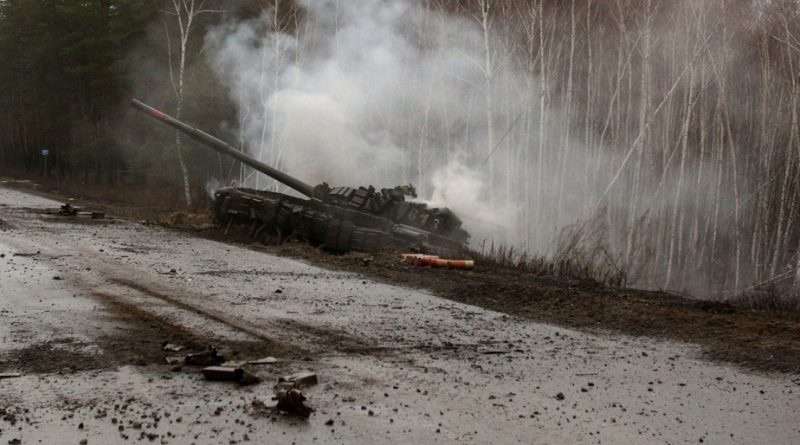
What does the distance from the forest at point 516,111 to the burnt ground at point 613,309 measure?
3.30 m

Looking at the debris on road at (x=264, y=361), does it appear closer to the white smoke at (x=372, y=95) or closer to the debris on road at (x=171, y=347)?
the debris on road at (x=171, y=347)

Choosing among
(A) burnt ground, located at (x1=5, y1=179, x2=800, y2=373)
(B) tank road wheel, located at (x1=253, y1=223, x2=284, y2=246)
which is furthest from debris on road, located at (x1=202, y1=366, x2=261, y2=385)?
(B) tank road wheel, located at (x1=253, y1=223, x2=284, y2=246)

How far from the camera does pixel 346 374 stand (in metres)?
6.59

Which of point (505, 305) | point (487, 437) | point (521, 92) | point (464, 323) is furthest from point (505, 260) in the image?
point (521, 92)

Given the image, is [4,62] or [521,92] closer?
[521,92]

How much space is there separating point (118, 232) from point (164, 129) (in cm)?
1574

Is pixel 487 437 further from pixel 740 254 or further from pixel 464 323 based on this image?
pixel 740 254

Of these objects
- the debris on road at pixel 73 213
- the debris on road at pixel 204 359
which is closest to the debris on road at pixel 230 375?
the debris on road at pixel 204 359

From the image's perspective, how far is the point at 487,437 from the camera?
520cm

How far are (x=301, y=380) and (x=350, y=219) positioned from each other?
11.0 meters

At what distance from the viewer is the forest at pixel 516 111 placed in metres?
20.9

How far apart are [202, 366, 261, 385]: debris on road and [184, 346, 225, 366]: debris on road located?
42cm

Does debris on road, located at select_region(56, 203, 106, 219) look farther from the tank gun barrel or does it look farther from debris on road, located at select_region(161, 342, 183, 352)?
debris on road, located at select_region(161, 342, 183, 352)

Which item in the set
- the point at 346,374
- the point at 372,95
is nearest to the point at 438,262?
the point at 346,374
